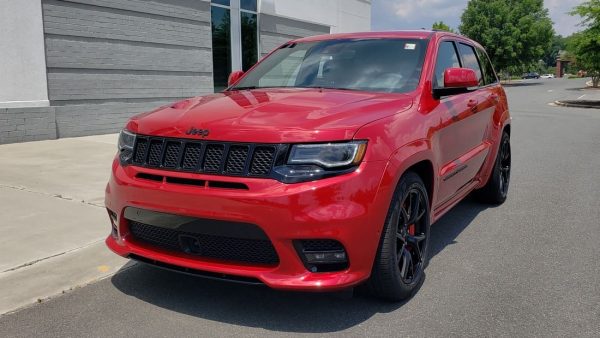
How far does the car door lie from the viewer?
164 inches

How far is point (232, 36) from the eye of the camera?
1559 cm

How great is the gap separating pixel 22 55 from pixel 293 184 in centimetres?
898

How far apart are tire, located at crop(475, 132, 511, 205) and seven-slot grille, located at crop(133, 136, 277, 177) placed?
3689mm

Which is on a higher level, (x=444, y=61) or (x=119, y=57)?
(x=119, y=57)

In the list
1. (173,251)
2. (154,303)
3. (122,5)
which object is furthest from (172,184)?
(122,5)

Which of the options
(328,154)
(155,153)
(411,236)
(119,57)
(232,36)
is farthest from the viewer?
(232,36)

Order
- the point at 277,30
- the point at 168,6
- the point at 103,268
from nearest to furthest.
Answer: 1. the point at 103,268
2. the point at 168,6
3. the point at 277,30

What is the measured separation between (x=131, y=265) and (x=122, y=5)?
9.22 m

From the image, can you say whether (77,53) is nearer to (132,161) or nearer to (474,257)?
(132,161)

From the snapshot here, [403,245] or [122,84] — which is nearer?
[403,245]

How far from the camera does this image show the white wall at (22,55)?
9805 mm

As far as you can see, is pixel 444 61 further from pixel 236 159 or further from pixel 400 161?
pixel 236 159

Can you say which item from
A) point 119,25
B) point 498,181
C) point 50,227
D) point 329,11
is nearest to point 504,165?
point 498,181

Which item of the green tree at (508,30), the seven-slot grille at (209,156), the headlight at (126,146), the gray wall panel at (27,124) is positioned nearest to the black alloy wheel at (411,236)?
the seven-slot grille at (209,156)
